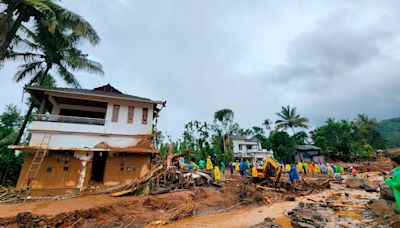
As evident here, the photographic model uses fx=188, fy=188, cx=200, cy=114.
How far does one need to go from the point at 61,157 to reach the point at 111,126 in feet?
11.8

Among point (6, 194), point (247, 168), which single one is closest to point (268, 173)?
point (247, 168)

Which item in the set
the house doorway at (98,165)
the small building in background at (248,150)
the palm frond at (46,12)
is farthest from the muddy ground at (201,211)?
the small building in background at (248,150)

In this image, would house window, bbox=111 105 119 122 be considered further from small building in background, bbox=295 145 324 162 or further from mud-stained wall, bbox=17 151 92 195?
small building in background, bbox=295 145 324 162

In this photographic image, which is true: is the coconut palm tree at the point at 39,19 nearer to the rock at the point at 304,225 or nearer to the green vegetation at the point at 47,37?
the green vegetation at the point at 47,37

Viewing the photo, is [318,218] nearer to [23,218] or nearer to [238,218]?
[238,218]

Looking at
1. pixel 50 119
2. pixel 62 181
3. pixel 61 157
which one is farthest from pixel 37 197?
pixel 50 119

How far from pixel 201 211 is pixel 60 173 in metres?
9.40

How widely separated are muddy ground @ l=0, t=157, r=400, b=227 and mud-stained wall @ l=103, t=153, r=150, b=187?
180cm

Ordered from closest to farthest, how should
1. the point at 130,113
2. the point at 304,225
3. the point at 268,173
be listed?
the point at 304,225
the point at 130,113
the point at 268,173

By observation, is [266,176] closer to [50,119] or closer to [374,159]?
[50,119]

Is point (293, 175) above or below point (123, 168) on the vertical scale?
below

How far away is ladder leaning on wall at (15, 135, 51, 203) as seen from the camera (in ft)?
35.8

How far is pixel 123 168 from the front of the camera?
44.3 feet

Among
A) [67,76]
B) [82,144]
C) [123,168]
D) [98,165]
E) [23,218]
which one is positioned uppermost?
[67,76]
